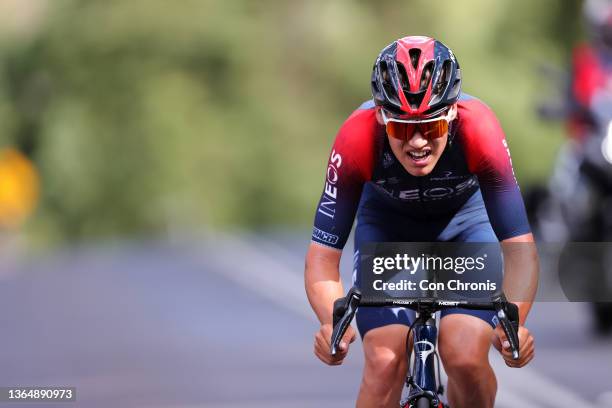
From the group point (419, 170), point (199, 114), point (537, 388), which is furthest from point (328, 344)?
point (199, 114)

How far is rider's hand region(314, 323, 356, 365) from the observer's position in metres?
6.20

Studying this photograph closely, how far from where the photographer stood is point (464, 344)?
6609mm

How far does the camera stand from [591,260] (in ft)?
42.8

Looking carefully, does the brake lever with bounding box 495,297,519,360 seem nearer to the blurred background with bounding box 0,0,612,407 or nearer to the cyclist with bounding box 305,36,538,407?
the cyclist with bounding box 305,36,538,407

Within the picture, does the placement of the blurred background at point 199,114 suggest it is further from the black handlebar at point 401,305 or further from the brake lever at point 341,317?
the brake lever at point 341,317

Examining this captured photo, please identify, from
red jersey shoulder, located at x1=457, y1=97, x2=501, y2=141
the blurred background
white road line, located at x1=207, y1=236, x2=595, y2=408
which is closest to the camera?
red jersey shoulder, located at x1=457, y1=97, x2=501, y2=141

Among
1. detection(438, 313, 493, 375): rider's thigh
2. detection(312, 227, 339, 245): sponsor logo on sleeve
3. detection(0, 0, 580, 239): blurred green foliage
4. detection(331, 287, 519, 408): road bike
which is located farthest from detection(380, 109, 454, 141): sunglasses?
detection(0, 0, 580, 239): blurred green foliage

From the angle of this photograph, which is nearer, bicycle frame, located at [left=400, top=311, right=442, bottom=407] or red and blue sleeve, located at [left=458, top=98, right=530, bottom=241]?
bicycle frame, located at [left=400, top=311, right=442, bottom=407]

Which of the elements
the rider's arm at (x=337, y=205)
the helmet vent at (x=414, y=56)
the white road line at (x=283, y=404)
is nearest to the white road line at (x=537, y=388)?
the white road line at (x=283, y=404)

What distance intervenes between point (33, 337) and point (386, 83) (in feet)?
34.2

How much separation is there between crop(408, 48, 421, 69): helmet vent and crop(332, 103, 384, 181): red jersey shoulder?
322mm

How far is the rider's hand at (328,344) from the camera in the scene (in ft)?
20.3

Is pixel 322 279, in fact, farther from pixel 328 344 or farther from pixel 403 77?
pixel 403 77

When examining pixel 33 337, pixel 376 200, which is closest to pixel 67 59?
pixel 33 337
